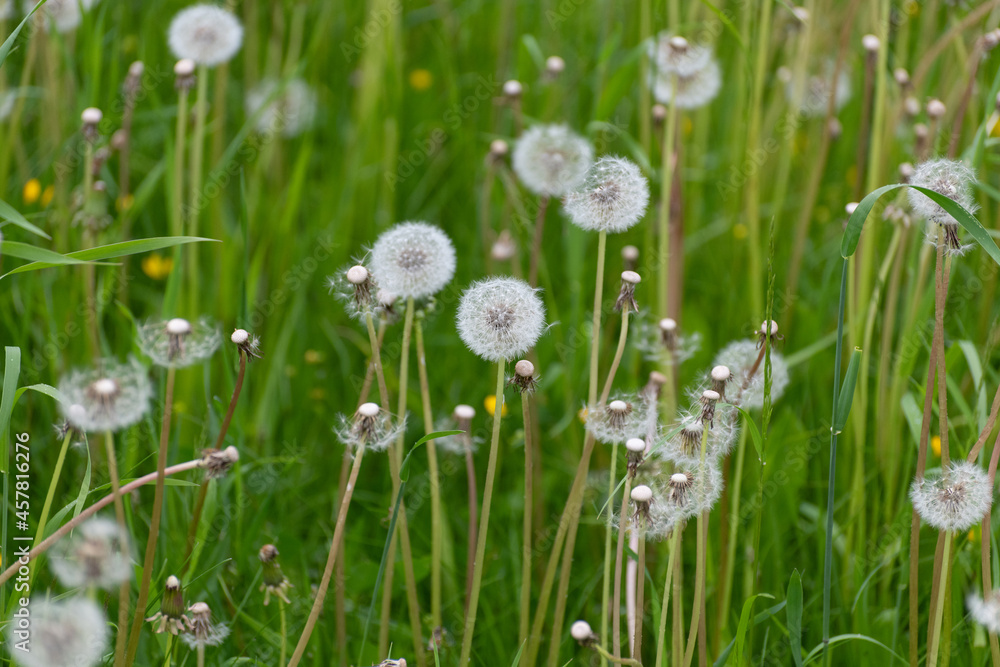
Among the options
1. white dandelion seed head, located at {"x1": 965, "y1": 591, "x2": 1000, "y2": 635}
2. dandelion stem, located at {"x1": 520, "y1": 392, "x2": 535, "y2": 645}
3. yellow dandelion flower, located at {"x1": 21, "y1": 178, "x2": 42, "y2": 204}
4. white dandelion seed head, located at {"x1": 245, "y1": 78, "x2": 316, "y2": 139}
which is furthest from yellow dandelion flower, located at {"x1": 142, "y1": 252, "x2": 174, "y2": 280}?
white dandelion seed head, located at {"x1": 965, "y1": 591, "x2": 1000, "y2": 635}

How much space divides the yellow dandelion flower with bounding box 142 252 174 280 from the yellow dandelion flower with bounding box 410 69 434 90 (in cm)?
118

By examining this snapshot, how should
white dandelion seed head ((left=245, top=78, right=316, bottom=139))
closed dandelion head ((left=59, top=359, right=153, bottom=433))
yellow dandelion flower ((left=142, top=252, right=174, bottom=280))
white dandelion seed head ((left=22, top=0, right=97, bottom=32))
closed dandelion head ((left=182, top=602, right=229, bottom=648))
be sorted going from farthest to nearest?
1. white dandelion seed head ((left=245, top=78, right=316, bottom=139))
2. yellow dandelion flower ((left=142, top=252, right=174, bottom=280))
3. white dandelion seed head ((left=22, top=0, right=97, bottom=32))
4. closed dandelion head ((left=182, top=602, right=229, bottom=648))
5. closed dandelion head ((left=59, top=359, right=153, bottom=433))

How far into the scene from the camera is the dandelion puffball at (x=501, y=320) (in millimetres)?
1259

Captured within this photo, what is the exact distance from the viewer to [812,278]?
8.79 feet

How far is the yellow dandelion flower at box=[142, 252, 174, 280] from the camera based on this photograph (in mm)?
2637

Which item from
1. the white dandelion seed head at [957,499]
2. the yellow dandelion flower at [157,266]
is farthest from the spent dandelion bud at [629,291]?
the yellow dandelion flower at [157,266]

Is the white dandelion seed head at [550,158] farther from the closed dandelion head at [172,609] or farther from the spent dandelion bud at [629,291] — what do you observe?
the closed dandelion head at [172,609]

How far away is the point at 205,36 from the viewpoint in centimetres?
228

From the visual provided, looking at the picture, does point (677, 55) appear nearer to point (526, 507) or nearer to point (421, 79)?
point (526, 507)

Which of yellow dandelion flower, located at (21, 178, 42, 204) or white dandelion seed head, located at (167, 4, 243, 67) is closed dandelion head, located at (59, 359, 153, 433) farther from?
yellow dandelion flower, located at (21, 178, 42, 204)

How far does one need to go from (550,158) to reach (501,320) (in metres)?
0.94

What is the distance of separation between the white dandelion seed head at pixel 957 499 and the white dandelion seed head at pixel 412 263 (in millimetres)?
778

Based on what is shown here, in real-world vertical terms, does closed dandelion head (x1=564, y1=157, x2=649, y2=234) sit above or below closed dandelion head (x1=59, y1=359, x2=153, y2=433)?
above

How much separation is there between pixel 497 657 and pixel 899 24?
2.01 meters
